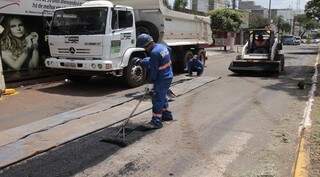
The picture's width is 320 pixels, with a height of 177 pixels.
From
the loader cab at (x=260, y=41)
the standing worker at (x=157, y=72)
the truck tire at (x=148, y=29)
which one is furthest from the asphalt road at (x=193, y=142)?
the loader cab at (x=260, y=41)

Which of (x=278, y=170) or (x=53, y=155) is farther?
(x=53, y=155)

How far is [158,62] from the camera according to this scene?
8.55m

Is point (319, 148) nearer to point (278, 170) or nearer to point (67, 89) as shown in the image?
point (278, 170)

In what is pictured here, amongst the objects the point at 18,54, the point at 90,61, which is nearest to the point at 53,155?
the point at 90,61

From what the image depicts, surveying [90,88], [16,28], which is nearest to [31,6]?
[16,28]

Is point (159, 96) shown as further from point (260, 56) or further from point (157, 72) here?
point (260, 56)

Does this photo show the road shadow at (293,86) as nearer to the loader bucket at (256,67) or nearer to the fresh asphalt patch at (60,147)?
the loader bucket at (256,67)

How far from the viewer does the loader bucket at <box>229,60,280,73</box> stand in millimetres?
18344

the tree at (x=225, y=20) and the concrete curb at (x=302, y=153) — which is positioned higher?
the tree at (x=225, y=20)

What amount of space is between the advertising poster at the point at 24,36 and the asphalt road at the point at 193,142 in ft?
6.22

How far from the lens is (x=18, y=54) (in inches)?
591

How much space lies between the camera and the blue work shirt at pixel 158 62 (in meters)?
8.48

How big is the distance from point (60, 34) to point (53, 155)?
23.7 feet

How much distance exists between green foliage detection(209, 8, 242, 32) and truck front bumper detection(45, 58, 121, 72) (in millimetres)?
33673
